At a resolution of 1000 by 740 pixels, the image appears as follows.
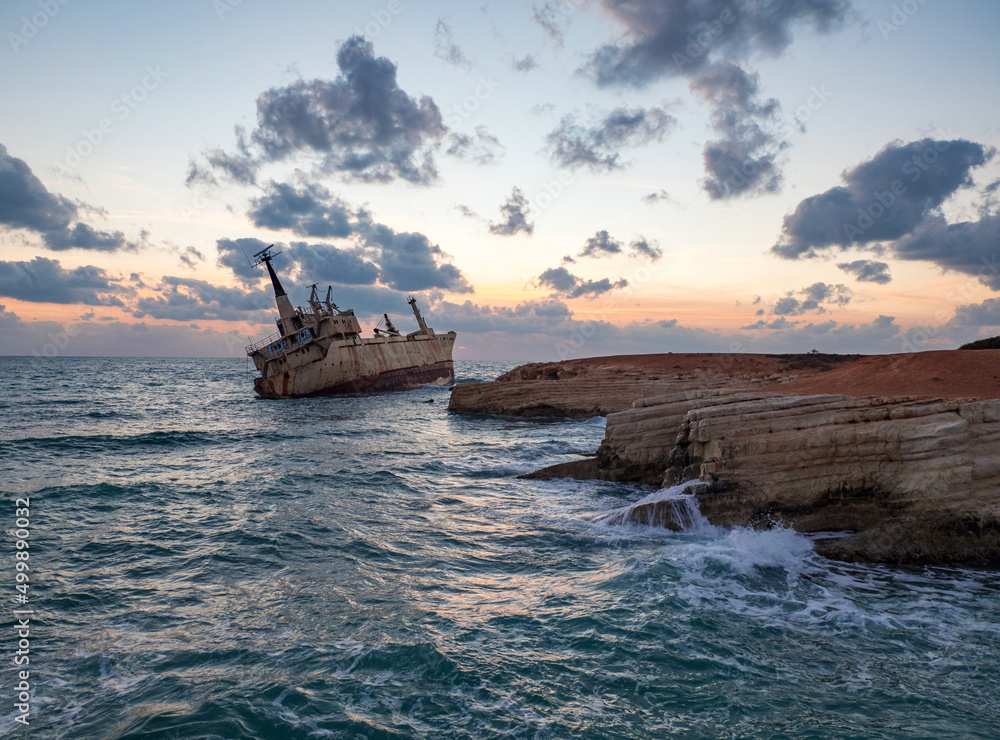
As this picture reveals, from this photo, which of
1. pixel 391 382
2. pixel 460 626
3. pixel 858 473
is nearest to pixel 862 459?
pixel 858 473

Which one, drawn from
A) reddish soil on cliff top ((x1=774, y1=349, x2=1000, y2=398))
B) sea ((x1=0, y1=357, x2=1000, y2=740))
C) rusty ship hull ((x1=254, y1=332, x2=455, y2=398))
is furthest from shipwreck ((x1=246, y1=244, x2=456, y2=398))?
reddish soil on cliff top ((x1=774, y1=349, x2=1000, y2=398))

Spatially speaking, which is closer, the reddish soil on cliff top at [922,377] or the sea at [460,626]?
the sea at [460,626]

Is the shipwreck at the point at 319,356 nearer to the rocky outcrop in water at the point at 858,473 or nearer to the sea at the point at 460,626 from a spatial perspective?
the sea at the point at 460,626

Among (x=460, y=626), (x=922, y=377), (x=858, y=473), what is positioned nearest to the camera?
(x=460, y=626)

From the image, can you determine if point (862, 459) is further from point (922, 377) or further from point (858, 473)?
point (922, 377)

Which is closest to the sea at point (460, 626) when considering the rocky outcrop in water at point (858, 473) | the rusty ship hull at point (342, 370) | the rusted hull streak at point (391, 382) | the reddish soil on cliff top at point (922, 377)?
the rocky outcrop in water at point (858, 473)

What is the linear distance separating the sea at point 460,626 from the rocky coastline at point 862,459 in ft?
1.69

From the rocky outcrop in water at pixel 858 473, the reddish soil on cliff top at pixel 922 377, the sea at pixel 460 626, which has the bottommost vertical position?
the sea at pixel 460 626

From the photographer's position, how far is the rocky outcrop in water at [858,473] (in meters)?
8.98

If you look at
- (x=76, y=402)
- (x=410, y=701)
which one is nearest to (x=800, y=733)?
(x=410, y=701)

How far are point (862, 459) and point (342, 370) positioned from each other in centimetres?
4021

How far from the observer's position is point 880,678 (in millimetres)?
5867

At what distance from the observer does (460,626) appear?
727 centimetres

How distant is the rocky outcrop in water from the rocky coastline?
2 cm
